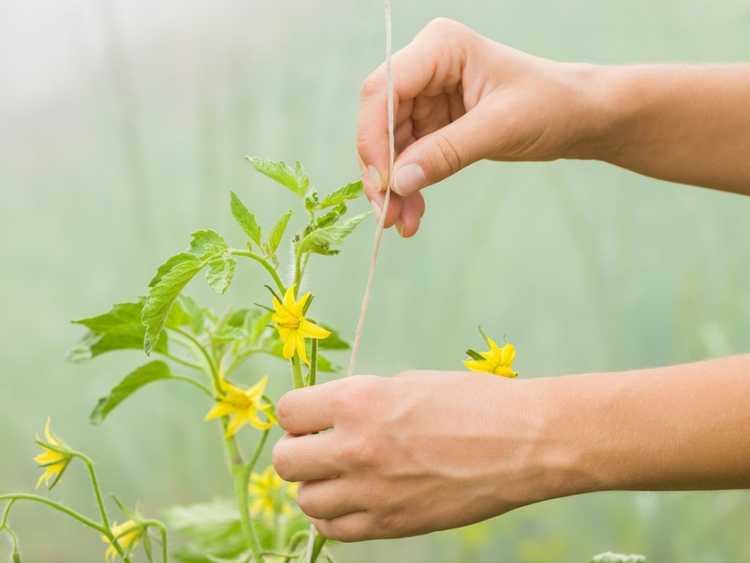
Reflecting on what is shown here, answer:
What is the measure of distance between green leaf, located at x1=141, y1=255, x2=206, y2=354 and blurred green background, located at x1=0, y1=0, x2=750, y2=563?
96 centimetres

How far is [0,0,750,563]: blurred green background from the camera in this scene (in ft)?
5.16

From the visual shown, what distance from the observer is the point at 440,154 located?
799 mm

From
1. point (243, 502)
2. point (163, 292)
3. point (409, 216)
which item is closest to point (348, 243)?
point (409, 216)

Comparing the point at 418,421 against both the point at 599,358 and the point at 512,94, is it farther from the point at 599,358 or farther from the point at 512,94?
the point at 599,358

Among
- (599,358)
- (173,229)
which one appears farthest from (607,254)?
(173,229)

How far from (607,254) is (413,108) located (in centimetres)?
91

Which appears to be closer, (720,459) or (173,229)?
(720,459)

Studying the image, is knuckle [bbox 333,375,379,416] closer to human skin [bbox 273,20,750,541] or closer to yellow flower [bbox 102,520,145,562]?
human skin [bbox 273,20,750,541]

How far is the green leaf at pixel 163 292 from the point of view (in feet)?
2.06

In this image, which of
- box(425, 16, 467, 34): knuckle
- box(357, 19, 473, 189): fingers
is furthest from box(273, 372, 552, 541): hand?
box(425, 16, 467, 34): knuckle

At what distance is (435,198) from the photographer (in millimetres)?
1745

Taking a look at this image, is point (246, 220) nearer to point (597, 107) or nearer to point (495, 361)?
point (495, 361)

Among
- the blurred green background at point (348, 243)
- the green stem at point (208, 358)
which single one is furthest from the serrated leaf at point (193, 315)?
the blurred green background at point (348, 243)

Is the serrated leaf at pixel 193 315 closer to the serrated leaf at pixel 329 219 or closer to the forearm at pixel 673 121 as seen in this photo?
the serrated leaf at pixel 329 219
